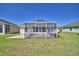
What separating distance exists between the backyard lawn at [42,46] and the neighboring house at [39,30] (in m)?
0.25

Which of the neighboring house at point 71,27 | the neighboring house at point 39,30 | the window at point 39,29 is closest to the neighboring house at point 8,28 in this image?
the neighboring house at point 39,30

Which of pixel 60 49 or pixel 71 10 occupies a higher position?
pixel 71 10

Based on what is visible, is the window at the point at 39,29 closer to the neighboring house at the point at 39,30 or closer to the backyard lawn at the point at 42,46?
the neighboring house at the point at 39,30

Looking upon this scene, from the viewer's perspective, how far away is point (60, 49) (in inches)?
218

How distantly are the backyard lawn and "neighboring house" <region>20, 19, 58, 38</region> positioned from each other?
0.25 meters

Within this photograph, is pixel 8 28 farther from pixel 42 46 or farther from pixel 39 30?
pixel 42 46

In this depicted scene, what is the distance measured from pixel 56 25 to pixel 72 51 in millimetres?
1164

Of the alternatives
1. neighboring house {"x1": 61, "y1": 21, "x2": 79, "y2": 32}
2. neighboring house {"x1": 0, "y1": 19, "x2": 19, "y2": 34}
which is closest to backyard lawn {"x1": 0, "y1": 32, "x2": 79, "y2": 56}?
neighboring house {"x1": 61, "y1": 21, "x2": 79, "y2": 32}

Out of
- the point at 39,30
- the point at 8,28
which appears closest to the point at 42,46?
the point at 39,30

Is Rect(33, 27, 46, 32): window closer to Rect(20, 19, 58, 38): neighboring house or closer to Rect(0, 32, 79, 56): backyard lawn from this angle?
Rect(20, 19, 58, 38): neighboring house

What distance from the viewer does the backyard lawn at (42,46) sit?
17.5 ft

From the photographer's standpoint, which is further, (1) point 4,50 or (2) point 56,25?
(2) point 56,25

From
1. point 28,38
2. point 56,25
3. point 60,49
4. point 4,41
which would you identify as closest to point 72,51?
point 60,49

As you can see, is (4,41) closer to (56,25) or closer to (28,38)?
(28,38)
